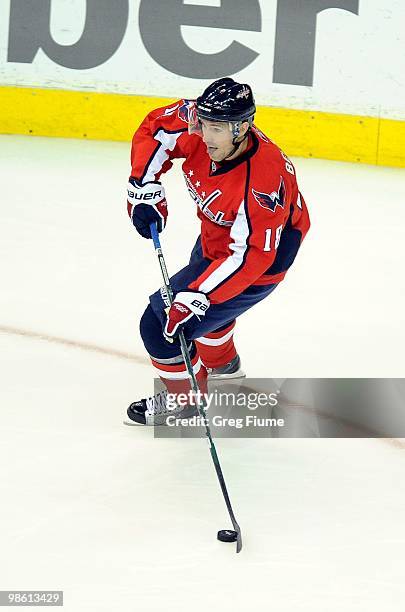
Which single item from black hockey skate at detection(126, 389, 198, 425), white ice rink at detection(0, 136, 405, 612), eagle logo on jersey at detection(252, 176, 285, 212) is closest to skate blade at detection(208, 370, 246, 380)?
white ice rink at detection(0, 136, 405, 612)

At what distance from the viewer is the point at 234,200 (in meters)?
2.87


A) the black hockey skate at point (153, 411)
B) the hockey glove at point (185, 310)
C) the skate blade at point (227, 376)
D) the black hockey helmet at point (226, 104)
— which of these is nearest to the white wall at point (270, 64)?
the skate blade at point (227, 376)

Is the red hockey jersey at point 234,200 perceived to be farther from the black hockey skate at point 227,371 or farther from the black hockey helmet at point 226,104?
the black hockey skate at point 227,371

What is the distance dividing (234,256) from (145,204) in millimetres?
485

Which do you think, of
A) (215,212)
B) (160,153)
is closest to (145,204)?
(160,153)

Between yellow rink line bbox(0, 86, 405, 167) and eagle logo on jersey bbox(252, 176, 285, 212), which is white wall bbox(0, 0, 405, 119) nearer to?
yellow rink line bbox(0, 86, 405, 167)

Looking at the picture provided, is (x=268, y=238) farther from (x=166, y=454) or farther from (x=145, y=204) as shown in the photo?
(x=166, y=454)

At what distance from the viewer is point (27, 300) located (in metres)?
4.19

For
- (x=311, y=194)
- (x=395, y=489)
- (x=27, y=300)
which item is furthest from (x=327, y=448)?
(x=311, y=194)

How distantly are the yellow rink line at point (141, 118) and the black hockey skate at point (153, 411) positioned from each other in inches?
136

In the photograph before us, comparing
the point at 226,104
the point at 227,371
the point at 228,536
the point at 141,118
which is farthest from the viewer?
the point at 141,118

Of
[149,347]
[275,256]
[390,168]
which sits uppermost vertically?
[275,256]

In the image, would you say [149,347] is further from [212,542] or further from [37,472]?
[212,542]

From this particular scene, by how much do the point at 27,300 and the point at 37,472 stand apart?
1380mm
